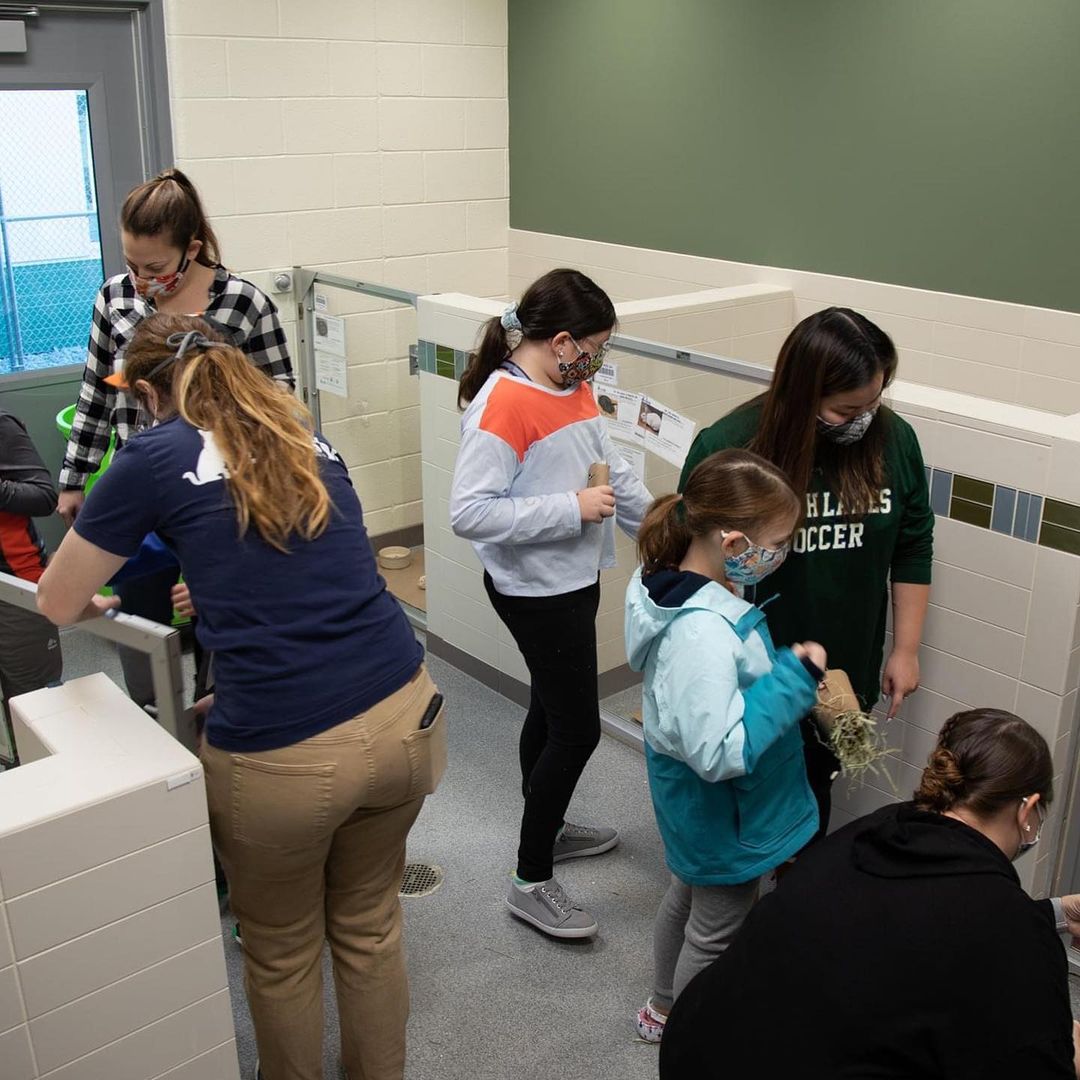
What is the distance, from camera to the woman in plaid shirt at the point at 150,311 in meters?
2.69

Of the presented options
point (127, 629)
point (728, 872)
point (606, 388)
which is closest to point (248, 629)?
point (127, 629)

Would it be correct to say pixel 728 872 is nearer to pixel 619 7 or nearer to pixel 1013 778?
pixel 1013 778

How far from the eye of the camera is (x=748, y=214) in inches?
177

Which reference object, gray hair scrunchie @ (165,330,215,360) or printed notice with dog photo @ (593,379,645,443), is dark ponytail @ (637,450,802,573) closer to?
gray hair scrunchie @ (165,330,215,360)

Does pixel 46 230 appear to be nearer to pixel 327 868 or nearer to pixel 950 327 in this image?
pixel 327 868

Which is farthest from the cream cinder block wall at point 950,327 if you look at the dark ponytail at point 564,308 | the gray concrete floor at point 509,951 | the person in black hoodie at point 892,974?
the person in black hoodie at point 892,974

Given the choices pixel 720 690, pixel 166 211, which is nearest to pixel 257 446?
pixel 720 690

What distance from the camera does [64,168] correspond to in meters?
4.18

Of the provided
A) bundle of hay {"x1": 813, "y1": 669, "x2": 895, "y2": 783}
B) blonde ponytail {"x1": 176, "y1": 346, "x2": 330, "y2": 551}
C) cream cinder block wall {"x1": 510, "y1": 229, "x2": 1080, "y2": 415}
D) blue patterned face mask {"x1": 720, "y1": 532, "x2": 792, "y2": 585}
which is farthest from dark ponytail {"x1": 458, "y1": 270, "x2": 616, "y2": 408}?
cream cinder block wall {"x1": 510, "y1": 229, "x2": 1080, "y2": 415}

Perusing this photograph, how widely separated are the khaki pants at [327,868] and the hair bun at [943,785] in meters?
0.78

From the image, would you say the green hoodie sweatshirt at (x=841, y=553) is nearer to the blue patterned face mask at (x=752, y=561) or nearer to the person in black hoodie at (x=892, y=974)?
the blue patterned face mask at (x=752, y=561)

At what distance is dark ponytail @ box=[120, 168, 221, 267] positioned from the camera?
2.68m

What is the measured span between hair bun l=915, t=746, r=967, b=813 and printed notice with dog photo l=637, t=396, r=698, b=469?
4.87 feet

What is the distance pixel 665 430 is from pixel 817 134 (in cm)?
163
